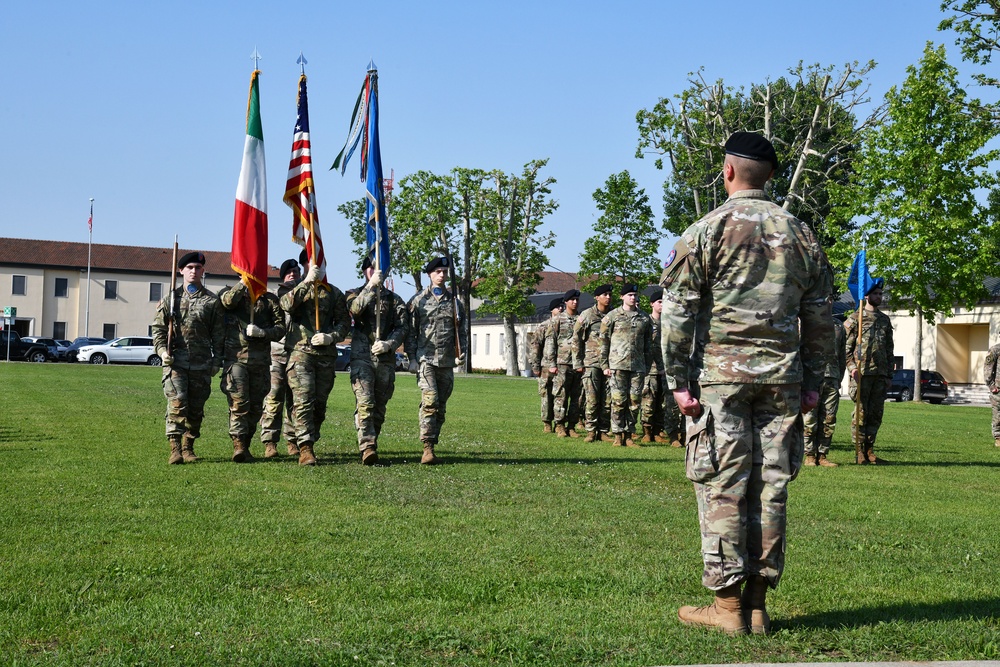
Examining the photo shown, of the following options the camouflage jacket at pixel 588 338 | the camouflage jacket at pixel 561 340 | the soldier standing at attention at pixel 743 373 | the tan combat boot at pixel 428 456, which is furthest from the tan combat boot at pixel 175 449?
the soldier standing at attention at pixel 743 373

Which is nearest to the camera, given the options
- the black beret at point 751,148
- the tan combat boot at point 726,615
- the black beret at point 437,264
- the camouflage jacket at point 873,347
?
the tan combat boot at point 726,615

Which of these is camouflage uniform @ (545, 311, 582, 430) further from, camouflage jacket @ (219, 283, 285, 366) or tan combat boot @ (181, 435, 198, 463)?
tan combat boot @ (181, 435, 198, 463)

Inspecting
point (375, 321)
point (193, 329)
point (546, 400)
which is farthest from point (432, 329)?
point (546, 400)

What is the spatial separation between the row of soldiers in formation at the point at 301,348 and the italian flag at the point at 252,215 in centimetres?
29

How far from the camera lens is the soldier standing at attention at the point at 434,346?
12227 millimetres

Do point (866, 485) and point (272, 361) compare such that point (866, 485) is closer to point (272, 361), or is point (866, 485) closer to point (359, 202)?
point (272, 361)

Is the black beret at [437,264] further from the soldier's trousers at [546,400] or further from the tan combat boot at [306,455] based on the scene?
the soldier's trousers at [546,400]

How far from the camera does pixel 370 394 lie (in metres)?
11.9

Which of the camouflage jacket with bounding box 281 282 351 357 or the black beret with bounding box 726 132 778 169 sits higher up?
the black beret with bounding box 726 132 778 169

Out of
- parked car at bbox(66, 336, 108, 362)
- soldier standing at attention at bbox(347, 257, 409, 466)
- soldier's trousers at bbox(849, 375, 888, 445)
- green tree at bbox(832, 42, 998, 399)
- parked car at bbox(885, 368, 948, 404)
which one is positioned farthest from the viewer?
parked car at bbox(66, 336, 108, 362)

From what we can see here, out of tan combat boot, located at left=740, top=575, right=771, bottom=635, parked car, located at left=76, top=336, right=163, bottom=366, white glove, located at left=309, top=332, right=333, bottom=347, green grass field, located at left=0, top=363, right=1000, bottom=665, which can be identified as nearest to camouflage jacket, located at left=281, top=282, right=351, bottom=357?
white glove, located at left=309, top=332, right=333, bottom=347

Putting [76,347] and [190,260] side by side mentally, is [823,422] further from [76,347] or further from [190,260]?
[76,347]

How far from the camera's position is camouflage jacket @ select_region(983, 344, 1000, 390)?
19.0 metres

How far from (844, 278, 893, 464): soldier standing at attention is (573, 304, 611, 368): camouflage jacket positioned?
401 centimetres
